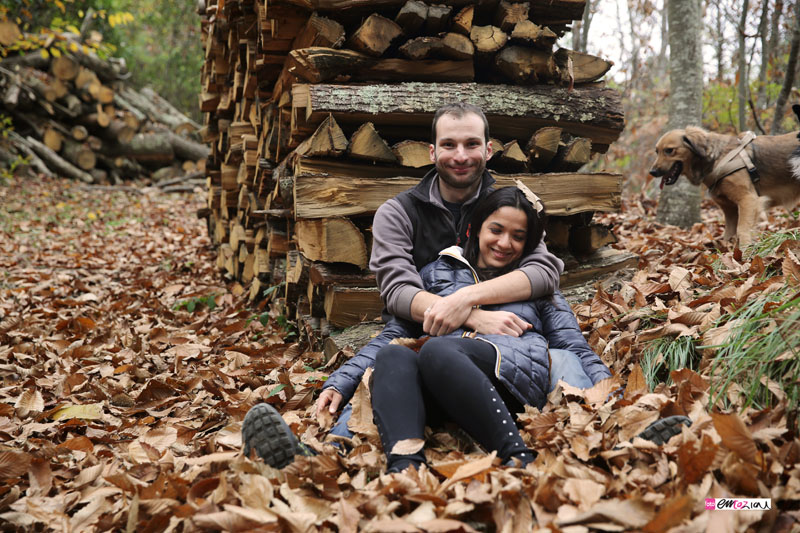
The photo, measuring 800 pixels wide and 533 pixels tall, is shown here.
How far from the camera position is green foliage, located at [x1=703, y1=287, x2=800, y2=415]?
210cm

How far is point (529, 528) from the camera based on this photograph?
173 centimetres

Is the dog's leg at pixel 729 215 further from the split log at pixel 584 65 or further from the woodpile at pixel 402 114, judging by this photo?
the split log at pixel 584 65

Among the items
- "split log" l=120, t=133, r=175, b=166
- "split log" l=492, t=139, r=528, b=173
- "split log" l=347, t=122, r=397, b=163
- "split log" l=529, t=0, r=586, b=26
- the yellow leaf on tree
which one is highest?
"split log" l=529, t=0, r=586, b=26

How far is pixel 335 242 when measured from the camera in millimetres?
3654

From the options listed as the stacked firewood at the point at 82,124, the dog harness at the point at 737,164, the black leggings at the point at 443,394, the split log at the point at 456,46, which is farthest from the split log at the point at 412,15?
the stacked firewood at the point at 82,124

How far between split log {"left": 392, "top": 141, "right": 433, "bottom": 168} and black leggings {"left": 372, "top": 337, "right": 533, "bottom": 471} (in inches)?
67.0

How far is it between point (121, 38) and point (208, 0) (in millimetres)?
10786

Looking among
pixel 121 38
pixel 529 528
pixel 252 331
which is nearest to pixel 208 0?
pixel 252 331

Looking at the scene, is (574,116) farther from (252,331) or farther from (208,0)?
(208,0)

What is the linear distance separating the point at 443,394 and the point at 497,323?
51 cm

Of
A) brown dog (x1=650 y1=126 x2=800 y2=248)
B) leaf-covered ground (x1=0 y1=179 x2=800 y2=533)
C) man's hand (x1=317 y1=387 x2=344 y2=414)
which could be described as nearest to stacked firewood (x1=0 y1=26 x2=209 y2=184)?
leaf-covered ground (x1=0 y1=179 x2=800 y2=533)

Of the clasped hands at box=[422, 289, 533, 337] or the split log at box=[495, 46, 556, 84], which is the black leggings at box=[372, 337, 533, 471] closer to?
the clasped hands at box=[422, 289, 533, 337]

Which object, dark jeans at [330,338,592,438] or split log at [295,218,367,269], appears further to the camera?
split log at [295,218,367,269]

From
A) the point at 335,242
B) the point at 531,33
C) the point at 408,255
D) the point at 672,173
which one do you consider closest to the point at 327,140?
the point at 335,242
